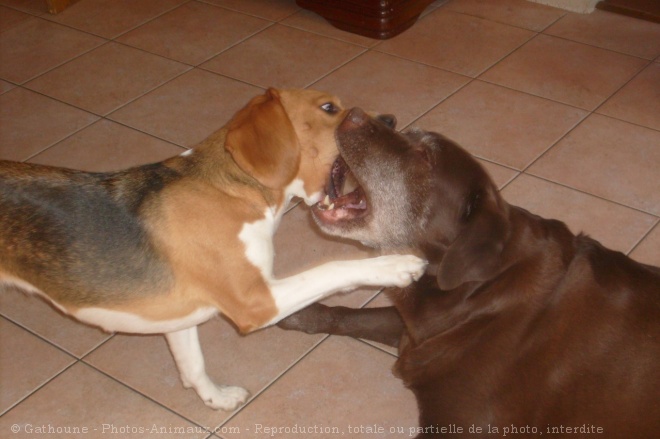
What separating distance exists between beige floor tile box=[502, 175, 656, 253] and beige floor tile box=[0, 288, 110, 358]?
185 centimetres

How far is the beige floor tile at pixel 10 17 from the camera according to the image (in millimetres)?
5113

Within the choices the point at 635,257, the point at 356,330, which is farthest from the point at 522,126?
the point at 356,330

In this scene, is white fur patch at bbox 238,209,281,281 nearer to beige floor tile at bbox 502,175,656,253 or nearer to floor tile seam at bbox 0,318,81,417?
floor tile seam at bbox 0,318,81,417

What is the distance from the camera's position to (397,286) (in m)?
2.32

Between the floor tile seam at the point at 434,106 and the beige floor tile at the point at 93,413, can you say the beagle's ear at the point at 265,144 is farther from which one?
the floor tile seam at the point at 434,106

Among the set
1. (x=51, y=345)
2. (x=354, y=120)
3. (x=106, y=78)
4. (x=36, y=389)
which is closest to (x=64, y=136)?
(x=106, y=78)

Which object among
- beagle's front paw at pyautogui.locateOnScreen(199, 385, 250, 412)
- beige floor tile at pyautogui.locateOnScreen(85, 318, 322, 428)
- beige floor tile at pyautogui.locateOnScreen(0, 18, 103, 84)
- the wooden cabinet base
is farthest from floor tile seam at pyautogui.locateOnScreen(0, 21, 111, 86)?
beagle's front paw at pyautogui.locateOnScreen(199, 385, 250, 412)

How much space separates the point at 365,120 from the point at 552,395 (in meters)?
0.97

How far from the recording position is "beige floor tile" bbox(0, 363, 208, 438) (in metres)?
2.59

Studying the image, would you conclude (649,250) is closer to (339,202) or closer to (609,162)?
(609,162)

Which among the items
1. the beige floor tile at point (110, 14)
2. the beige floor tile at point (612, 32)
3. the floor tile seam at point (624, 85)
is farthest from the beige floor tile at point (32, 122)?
the beige floor tile at point (612, 32)

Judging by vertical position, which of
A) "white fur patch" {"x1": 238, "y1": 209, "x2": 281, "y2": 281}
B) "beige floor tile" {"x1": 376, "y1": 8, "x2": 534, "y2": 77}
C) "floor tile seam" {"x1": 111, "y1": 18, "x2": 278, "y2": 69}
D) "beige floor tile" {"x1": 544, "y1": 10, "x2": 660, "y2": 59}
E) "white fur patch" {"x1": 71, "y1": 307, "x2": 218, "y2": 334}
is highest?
"white fur patch" {"x1": 238, "y1": 209, "x2": 281, "y2": 281}

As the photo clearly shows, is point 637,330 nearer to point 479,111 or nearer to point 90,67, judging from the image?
point 479,111

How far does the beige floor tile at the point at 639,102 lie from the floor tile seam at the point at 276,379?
2.12 meters
